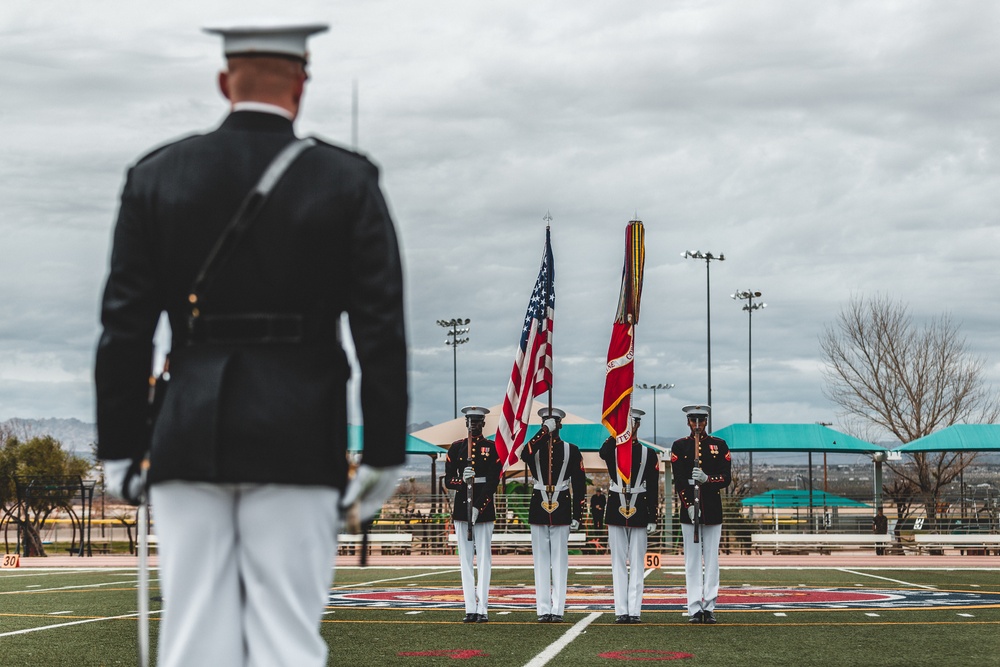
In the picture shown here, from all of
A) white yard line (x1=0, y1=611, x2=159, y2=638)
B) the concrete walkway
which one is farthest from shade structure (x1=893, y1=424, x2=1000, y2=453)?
white yard line (x1=0, y1=611, x2=159, y2=638)

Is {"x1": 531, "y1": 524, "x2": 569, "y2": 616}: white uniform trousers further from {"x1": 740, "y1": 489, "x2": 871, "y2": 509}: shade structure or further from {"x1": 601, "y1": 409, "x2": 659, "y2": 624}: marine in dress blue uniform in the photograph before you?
{"x1": 740, "y1": 489, "x2": 871, "y2": 509}: shade structure

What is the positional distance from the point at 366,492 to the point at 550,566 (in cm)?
996

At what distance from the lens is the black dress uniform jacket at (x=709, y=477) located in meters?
12.9

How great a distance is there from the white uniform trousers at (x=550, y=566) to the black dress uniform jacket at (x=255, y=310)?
30.7 feet

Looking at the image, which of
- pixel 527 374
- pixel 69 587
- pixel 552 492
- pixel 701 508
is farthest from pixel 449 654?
pixel 69 587

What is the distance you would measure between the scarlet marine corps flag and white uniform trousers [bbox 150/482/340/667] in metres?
10.0

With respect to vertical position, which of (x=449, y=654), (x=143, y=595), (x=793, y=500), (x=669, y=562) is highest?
(x=143, y=595)

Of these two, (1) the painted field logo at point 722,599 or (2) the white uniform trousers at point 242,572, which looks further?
(1) the painted field logo at point 722,599

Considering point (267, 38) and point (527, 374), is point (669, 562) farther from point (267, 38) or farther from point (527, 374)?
point (267, 38)

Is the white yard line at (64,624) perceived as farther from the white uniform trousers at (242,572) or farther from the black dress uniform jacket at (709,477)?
the white uniform trousers at (242,572)

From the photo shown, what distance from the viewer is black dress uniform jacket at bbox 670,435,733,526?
12.9 meters

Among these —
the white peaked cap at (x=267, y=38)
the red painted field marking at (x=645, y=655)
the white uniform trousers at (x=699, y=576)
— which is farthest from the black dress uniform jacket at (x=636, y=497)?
the white peaked cap at (x=267, y=38)

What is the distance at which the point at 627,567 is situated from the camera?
Result: 13.1 m

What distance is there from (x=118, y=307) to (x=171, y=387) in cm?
26
